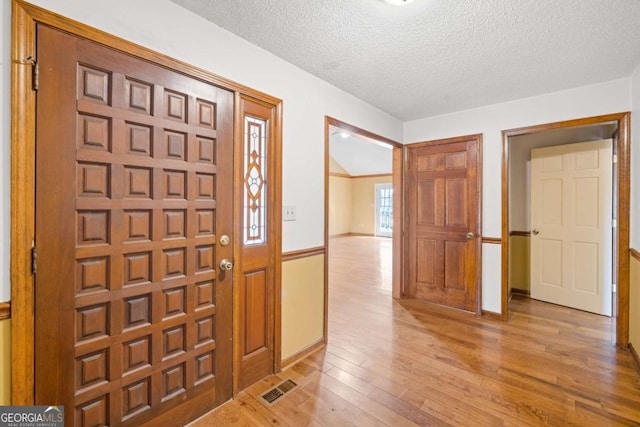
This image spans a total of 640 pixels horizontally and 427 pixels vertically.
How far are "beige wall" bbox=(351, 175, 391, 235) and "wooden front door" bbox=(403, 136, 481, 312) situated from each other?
7.02 m

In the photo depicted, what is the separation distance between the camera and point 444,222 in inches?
139

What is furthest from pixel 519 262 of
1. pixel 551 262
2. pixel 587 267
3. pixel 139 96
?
pixel 139 96

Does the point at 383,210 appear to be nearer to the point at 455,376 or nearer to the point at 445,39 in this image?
the point at 455,376

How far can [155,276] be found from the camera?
1.52 metres

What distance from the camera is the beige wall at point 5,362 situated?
1.13m

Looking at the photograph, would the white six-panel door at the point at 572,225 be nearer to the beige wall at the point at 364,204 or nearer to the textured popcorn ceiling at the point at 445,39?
the textured popcorn ceiling at the point at 445,39

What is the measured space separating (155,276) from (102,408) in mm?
644

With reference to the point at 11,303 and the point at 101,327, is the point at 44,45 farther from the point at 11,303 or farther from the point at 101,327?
the point at 101,327

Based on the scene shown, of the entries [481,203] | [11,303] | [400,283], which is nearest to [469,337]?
[400,283]

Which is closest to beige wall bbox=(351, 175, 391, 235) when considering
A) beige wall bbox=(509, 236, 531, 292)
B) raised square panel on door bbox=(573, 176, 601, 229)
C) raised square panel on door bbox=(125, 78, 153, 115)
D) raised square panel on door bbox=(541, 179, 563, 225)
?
beige wall bbox=(509, 236, 531, 292)

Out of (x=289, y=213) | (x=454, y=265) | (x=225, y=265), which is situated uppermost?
(x=289, y=213)

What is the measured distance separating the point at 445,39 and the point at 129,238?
2279mm

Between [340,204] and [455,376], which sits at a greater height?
[340,204]

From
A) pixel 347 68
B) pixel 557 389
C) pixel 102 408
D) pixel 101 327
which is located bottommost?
pixel 557 389
